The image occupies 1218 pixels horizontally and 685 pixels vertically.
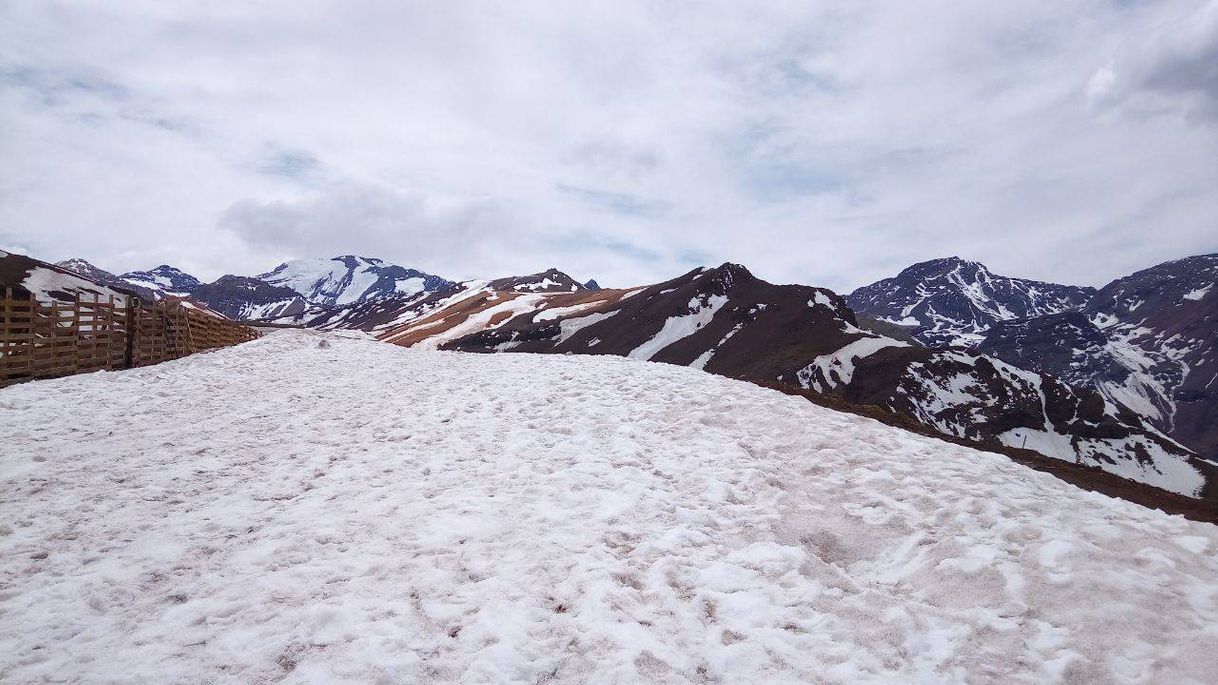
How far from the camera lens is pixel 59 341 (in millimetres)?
20250

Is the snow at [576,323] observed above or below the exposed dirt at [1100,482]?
above

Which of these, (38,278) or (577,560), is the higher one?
(38,278)

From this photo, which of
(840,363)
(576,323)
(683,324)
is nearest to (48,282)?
(576,323)

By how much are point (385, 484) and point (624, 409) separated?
6832 mm

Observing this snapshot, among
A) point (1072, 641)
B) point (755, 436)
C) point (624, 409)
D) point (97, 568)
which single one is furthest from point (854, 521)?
point (97, 568)

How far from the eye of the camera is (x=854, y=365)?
97250mm

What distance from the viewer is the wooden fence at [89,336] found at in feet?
61.2

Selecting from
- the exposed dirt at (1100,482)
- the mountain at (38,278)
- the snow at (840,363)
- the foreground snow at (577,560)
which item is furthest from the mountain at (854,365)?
the foreground snow at (577,560)

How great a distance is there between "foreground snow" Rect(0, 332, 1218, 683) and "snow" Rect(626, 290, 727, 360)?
9990 centimetres

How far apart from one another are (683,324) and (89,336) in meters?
108

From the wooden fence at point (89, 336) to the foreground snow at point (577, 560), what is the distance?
29.4 feet

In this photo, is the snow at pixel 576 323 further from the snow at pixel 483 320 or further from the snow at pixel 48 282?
the snow at pixel 48 282

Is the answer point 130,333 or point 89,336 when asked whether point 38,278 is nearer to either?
point 130,333

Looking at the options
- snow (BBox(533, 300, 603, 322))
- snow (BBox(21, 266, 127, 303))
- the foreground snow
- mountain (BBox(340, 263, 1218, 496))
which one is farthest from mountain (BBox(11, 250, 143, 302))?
the foreground snow
